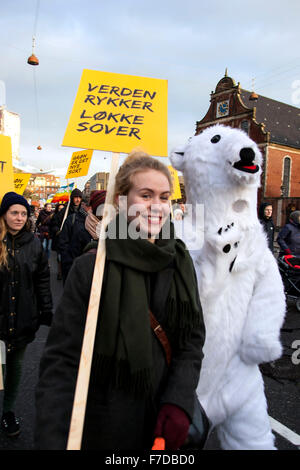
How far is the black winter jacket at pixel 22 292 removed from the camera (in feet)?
8.91

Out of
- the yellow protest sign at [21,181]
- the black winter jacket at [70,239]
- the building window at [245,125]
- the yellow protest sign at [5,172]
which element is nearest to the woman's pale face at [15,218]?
the yellow protest sign at [5,172]

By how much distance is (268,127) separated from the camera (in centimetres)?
3606

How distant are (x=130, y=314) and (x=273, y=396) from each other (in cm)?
268

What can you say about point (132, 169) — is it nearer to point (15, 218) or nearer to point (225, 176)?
point (225, 176)

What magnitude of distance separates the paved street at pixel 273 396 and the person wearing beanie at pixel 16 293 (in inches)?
4.2

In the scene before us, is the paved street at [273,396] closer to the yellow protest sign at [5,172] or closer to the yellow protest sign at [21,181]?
the yellow protest sign at [5,172]

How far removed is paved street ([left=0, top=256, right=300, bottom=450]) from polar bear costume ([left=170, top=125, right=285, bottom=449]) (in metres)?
0.71

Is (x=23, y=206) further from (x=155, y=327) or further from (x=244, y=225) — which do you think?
(x=155, y=327)

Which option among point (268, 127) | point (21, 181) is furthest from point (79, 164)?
point (268, 127)

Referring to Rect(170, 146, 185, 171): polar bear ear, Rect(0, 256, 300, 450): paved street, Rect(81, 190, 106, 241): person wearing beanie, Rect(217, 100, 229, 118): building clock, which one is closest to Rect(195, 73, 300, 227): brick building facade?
Rect(217, 100, 229, 118): building clock

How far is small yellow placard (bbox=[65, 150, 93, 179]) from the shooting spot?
8000mm

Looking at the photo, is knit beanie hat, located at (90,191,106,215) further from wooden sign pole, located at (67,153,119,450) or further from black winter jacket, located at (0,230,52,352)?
wooden sign pole, located at (67,153,119,450)

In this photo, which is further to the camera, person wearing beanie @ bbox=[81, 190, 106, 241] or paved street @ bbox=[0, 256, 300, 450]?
person wearing beanie @ bbox=[81, 190, 106, 241]
